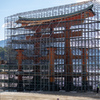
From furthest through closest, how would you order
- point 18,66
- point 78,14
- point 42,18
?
point 42,18 → point 18,66 → point 78,14

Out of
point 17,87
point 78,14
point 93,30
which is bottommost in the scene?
point 17,87

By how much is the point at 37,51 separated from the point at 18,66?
4.14 meters

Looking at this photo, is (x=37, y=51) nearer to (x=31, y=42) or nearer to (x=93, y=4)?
(x=31, y=42)

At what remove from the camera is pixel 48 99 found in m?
21.8

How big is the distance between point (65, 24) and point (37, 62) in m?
8.16

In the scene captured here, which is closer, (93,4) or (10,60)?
(93,4)

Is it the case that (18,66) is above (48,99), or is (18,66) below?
above

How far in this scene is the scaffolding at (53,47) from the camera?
29828mm

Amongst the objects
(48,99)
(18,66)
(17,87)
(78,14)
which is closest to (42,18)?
(78,14)

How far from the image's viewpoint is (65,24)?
1225 inches

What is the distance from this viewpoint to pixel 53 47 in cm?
3045

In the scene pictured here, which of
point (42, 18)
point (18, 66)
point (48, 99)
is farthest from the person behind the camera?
point (42, 18)

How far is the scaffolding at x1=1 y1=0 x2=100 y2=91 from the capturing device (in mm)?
29828

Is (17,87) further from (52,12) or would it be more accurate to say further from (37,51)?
(52,12)
